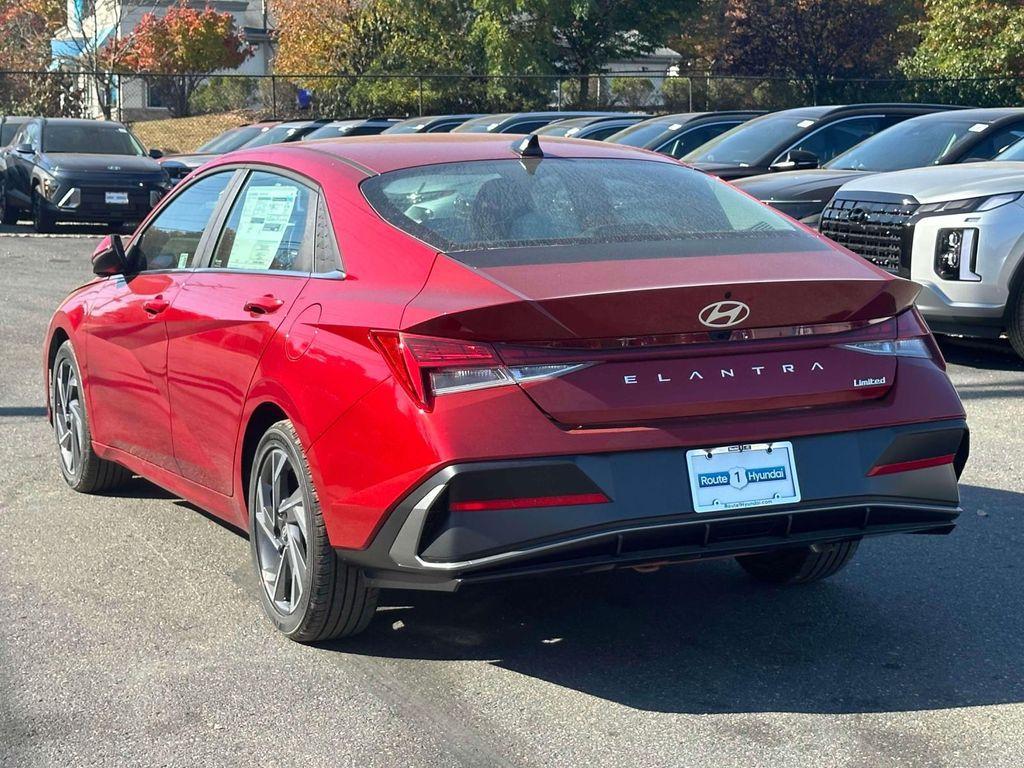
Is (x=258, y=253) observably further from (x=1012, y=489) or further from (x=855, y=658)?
(x=1012, y=489)

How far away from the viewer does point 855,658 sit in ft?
15.4

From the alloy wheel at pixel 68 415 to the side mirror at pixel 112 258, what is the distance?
2.66 ft

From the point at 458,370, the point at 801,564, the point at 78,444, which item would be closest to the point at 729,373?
the point at 458,370

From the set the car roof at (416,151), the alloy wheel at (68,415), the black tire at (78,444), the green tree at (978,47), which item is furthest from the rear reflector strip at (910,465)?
the green tree at (978,47)

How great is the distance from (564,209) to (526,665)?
1.46 metres

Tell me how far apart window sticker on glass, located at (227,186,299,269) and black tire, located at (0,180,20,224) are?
63.8ft

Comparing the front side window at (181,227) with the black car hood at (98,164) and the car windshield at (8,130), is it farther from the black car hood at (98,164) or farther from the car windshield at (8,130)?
the car windshield at (8,130)

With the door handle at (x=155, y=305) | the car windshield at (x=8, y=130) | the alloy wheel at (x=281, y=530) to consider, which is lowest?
the car windshield at (x=8, y=130)

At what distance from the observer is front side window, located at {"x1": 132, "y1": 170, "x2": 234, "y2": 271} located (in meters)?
5.88

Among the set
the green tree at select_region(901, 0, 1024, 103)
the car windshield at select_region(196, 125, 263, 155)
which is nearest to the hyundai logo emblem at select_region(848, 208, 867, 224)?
the car windshield at select_region(196, 125, 263, 155)

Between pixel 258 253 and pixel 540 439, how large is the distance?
5.53 ft

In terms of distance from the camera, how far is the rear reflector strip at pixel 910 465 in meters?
4.43

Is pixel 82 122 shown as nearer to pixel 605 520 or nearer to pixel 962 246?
pixel 962 246

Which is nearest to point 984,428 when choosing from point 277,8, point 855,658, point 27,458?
point 855,658
